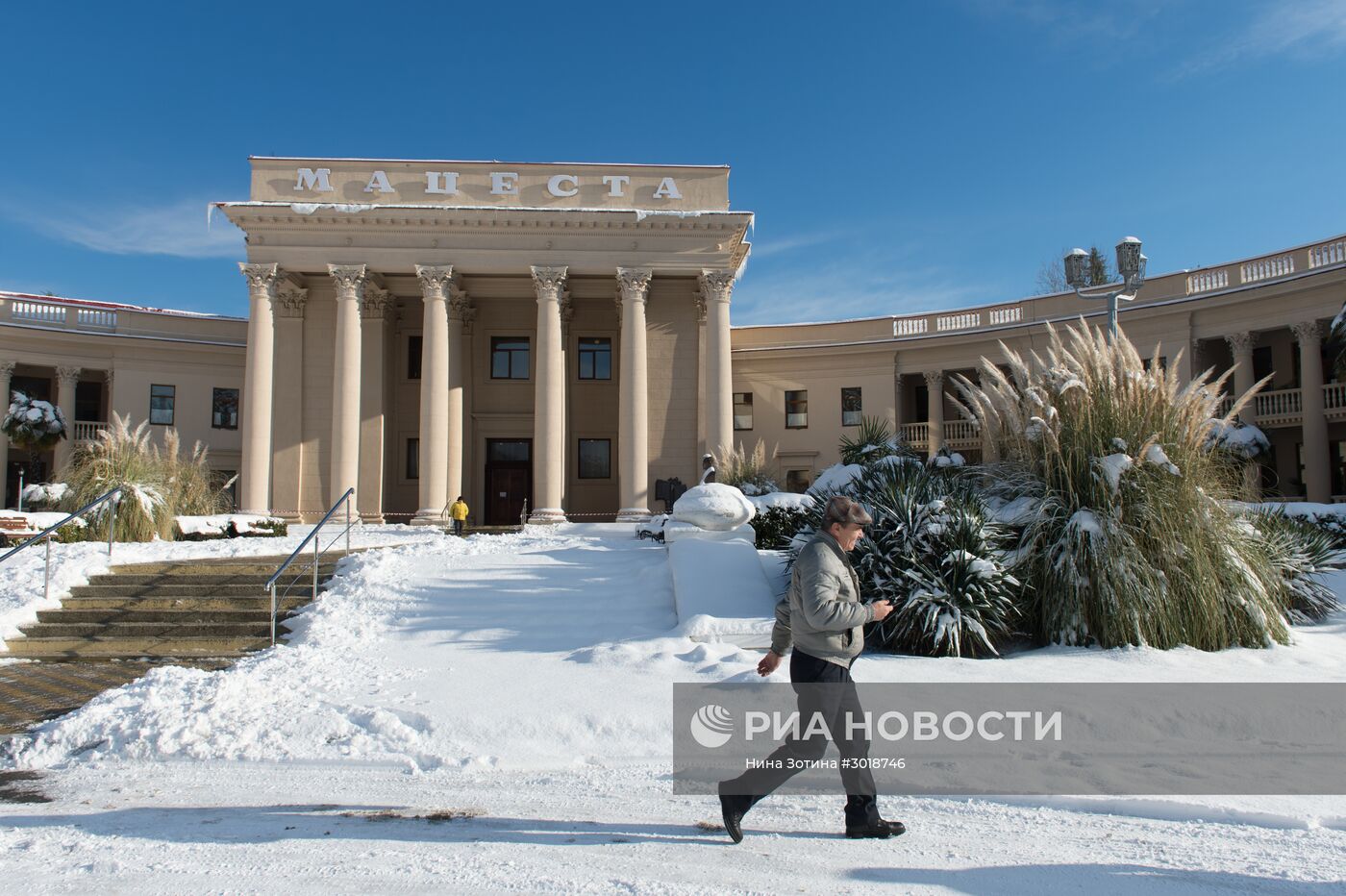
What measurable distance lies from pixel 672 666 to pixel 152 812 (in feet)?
13.3

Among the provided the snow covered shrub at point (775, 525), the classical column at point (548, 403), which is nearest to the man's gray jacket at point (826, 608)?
the snow covered shrub at point (775, 525)

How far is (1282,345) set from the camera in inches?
1161

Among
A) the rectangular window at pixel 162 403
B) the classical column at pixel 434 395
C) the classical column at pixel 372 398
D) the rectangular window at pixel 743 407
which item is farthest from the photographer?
the rectangular window at pixel 743 407

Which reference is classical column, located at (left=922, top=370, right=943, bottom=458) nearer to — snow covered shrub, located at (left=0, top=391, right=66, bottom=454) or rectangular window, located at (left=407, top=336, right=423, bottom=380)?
rectangular window, located at (left=407, top=336, right=423, bottom=380)

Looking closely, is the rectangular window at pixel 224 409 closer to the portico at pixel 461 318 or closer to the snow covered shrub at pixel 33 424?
the snow covered shrub at pixel 33 424

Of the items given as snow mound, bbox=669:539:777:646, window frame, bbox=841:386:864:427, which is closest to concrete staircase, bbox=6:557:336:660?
snow mound, bbox=669:539:777:646

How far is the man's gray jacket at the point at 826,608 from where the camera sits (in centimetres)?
439

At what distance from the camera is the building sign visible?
26828mm

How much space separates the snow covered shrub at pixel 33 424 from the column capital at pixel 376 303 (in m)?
10.8

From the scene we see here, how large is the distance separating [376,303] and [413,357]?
9.42 ft

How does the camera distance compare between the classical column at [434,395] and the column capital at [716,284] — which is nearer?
the classical column at [434,395]

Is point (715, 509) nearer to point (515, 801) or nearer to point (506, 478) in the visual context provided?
point (515, 801)

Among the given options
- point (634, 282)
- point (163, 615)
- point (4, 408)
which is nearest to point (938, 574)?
point (163, 615)

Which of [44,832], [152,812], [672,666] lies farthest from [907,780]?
[44,832]
